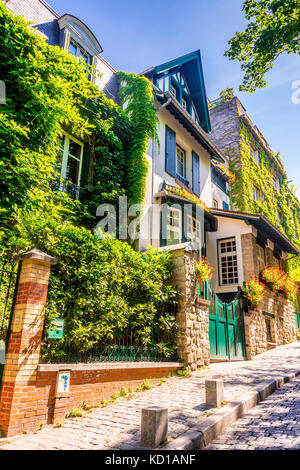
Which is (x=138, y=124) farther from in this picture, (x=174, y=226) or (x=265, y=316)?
(x=265, y=316)

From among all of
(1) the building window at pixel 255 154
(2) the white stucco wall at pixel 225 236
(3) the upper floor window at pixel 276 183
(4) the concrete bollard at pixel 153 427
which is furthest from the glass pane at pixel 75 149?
(3) the upper floor window at pixel 276 183

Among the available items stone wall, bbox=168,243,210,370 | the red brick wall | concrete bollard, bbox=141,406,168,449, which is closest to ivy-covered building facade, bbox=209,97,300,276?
stone wall, bbox=168,243,210,370

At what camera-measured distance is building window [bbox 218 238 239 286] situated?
13.6 m

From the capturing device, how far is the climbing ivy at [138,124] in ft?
35.0

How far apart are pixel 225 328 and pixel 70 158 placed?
22.9 ft

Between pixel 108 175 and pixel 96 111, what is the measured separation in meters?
2.02

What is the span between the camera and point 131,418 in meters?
4.31

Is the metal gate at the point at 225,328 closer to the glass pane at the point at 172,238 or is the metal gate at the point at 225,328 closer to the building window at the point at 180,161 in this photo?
the glass pane at the point at 172,238

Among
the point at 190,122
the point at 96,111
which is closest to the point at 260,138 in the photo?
the point at 190,122

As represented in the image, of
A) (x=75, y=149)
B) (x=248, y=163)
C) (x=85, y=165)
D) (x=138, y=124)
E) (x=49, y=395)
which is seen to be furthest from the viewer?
(x=248, y=163)

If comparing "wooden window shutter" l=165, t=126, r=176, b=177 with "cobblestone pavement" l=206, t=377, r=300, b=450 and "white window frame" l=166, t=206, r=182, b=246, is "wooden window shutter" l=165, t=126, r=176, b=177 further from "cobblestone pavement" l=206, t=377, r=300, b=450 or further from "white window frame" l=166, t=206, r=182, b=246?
"cobblestone pavement" l=206, t=377, r=300, b=450

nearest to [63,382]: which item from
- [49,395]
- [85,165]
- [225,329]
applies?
[49,395]

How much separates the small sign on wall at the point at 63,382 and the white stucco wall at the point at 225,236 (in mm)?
9789

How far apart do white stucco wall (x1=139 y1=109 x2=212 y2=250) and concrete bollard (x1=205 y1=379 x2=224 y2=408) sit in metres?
5.29
